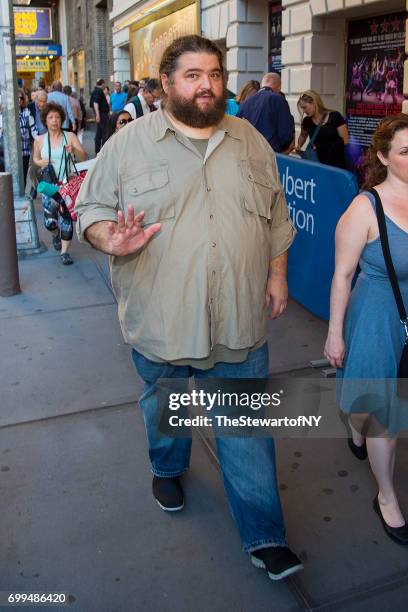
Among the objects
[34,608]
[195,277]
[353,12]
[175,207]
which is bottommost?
[34,608]

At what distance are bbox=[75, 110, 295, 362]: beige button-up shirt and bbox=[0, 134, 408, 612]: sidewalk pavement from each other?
2.74ft

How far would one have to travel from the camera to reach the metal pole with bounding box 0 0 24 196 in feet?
26.0

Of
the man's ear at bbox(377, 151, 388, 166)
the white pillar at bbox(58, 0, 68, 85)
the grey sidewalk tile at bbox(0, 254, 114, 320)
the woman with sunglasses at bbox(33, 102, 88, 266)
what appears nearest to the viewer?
the man's ear at bbox(377, 151, 388, 166)

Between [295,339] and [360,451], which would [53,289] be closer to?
[295,339]

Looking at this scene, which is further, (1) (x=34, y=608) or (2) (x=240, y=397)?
(2) (x=240, y=397)

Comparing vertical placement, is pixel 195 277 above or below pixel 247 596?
above

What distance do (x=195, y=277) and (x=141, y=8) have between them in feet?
65.0

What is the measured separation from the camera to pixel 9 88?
318 inches

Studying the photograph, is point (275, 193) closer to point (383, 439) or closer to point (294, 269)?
point (383, 439)

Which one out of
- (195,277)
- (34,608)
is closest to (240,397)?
(195,277)

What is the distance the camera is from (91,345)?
498 centimetres

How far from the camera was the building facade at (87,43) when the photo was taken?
1134 inches

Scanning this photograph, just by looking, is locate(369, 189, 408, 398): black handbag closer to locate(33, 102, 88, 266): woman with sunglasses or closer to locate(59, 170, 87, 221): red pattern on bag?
locate(59, 170, 87, 221): red pattern on bag

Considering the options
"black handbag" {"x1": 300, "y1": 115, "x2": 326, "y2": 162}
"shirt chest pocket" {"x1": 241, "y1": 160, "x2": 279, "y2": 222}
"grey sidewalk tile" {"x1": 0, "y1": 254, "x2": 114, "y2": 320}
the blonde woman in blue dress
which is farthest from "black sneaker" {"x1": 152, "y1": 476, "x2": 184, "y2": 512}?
"black handbag" {"x1": 300, "y1": 115, "x2": 326, "y2": 162}
